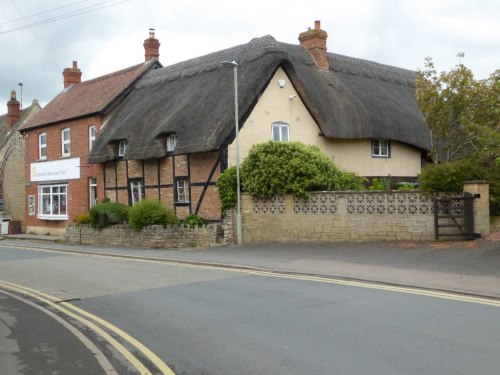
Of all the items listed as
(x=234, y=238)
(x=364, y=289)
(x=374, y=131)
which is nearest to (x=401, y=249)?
(x=364, y=289)

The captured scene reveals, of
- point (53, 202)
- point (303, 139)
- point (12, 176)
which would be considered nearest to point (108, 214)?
point (303, 139)

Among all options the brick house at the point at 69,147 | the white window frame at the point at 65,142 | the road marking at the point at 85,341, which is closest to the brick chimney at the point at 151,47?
the brick house at the point at 69,147

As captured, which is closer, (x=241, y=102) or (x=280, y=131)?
(x=241, y=102)

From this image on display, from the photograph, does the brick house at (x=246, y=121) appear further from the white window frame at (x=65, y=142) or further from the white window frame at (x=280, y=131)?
the white window frame at (x=65, y=142)

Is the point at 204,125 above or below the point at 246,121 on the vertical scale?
below

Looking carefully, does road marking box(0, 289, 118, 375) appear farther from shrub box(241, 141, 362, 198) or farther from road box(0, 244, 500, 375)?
shrub box(241, 141, 362, 198)

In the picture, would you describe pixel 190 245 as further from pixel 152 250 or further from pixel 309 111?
pixel 309 111

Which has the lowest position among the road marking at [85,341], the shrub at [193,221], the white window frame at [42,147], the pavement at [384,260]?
the road marking at [85,341]

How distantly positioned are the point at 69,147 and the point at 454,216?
2321cm

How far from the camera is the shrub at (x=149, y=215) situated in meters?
22.8

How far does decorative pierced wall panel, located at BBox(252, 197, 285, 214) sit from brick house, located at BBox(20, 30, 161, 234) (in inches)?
475

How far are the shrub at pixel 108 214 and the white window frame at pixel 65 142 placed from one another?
8.13 metres

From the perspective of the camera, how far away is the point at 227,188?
21.2 m

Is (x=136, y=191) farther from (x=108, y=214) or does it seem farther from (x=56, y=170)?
(x=56, y=170)
